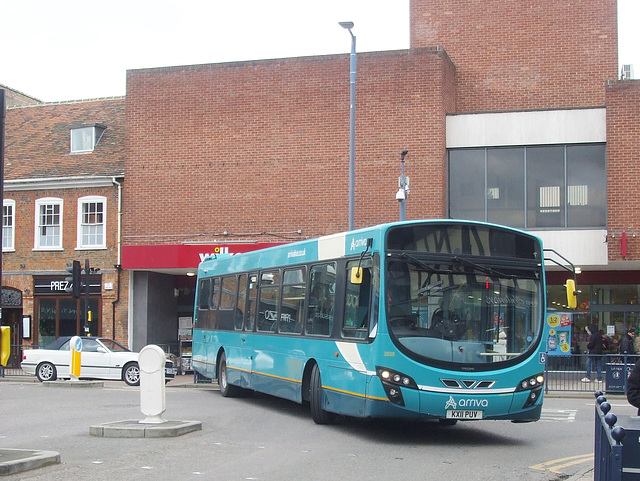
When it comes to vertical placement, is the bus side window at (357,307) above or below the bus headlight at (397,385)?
above

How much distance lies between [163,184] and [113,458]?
66.1ft

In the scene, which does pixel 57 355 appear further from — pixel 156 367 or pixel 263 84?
pixel 156 367

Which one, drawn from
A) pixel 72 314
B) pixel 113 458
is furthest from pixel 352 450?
pixel 72 314

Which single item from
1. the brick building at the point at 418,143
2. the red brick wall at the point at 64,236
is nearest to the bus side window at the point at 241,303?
the brick building at the point at 418,143

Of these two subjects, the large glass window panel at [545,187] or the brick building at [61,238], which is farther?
the brick building at [61,238]

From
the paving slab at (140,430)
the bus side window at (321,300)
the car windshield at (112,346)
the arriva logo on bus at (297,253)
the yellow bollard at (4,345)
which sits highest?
the arriva logo on bus at (297,253)

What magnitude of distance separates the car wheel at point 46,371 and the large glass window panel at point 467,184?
1280cm

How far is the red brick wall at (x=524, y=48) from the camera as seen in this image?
93.9 feet

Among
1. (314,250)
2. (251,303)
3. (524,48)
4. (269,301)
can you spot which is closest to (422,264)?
(314,250)

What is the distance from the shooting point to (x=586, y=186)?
26.5m

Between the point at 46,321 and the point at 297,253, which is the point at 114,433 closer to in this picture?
the point at 297,253

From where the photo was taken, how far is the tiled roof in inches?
1278

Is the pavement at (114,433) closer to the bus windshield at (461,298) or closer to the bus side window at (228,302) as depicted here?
the bus windshield at (461,298)

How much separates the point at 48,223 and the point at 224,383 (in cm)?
1505
